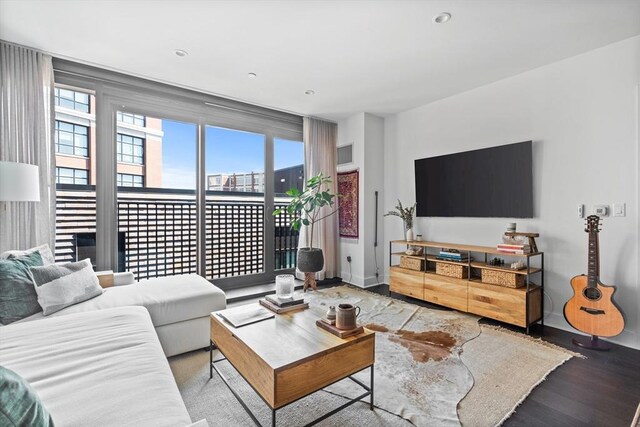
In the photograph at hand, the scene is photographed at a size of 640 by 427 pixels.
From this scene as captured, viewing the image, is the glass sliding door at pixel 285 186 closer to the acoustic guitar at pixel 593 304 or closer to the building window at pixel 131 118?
the building window at pixel 131 118

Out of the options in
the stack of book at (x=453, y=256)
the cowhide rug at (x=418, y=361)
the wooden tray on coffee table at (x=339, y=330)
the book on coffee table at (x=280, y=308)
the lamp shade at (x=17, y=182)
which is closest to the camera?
the wooden tray on coffee table at (x=339, y=330)

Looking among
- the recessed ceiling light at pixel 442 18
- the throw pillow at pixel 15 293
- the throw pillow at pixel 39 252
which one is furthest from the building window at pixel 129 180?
the recessed ceiling light at pixel 442 18

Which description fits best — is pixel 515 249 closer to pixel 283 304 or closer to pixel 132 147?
pixel 283 304

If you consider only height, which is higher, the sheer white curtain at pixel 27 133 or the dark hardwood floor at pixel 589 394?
the sheer white curtain at pixel 27 133

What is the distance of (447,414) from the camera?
5.36 ft

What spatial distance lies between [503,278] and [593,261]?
0.66 m

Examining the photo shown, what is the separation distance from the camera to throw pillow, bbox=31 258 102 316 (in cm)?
196

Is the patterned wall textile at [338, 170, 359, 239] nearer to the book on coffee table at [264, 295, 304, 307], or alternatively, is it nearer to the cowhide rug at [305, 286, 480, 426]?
the cowhide rug at [305, 286, 480, 426]

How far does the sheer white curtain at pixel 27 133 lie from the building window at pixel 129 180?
0.62 meters

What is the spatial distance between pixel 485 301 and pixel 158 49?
3.79m

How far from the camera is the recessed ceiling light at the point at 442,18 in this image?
2.16 metres

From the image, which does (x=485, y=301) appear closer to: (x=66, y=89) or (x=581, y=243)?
(x=581, y=243)

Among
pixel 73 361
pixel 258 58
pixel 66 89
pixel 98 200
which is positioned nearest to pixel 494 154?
A: pixel 258 58

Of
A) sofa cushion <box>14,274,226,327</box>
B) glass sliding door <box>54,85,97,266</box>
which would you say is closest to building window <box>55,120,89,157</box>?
glass sliding door <box>54,85,97,266</box>
